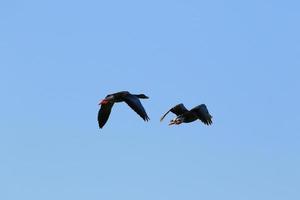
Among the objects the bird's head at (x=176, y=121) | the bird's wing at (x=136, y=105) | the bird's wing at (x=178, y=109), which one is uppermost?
the bird's wing at (x=178, y=109)

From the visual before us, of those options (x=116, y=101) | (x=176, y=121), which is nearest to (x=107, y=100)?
(x=116, y=101)

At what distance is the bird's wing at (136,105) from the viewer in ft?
176

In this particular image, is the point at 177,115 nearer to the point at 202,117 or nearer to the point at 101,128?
the point at 202,117

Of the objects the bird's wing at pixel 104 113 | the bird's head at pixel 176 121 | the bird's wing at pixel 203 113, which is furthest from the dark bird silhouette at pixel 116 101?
the bird's wing at pixel 203 113

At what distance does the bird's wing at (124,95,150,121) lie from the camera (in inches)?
2106

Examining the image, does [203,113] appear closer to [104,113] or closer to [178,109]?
[178,109]

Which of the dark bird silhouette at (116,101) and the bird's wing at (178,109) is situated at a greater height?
the bird's wing at (178,109)

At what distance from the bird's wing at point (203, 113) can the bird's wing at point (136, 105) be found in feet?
20.0

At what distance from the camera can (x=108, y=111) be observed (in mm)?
55969

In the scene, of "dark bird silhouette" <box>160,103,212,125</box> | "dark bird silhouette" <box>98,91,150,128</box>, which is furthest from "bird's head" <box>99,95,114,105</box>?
"dark bird silhouette" <box>160,103,212,125</box>

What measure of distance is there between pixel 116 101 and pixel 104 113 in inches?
41.3

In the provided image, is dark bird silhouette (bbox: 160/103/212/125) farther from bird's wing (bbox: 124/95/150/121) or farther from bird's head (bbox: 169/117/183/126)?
bird's wing (bbox: 124/95/150/121)

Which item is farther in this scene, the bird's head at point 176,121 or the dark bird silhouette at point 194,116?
the bird's head at point 176,121

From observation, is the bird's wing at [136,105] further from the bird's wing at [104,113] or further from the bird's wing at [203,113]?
the bird's wing at [203,113]
